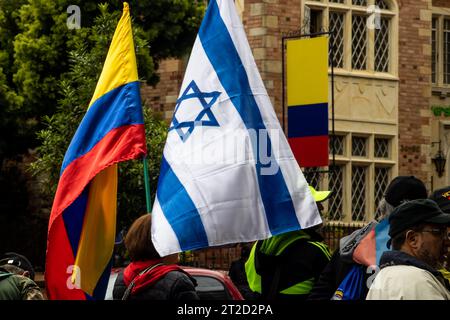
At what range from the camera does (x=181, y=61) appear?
28.4 metres

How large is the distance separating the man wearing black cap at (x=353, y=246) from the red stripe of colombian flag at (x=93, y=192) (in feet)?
6.36

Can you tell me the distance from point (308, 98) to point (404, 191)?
60.2ft

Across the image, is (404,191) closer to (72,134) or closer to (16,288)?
(16,288)

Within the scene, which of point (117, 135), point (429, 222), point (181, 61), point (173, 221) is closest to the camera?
point (429, 222)

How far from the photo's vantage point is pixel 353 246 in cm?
744

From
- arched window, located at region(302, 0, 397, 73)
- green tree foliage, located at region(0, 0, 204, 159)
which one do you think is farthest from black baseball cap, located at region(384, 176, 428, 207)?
arched window, located at region(302, 0, 397, 73)

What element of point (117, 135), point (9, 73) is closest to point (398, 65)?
point (9, 73)

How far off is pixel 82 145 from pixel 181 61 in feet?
61.7

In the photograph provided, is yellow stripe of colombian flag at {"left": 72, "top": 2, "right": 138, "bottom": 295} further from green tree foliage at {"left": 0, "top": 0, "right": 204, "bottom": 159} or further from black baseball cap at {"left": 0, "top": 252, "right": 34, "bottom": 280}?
green tree foliage at {"left": 0, "top": 0, "right": 204, "bottom": 159}

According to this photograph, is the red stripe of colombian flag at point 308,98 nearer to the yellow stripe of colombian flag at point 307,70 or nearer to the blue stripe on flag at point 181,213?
the yellow stripe of colombian flag at point 307,70

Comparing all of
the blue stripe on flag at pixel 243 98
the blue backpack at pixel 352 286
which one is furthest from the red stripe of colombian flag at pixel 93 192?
the blue backpack at pixel 352 286

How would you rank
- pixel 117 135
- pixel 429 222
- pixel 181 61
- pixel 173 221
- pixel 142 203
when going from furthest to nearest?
1. pixel 181 61
2. pixel 142 203
3. pixel 117 135
4. pixel 173 221
5. pixel 429 222

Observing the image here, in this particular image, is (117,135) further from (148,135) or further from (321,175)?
(321,175)

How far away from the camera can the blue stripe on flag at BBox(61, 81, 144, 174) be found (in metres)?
9.67
